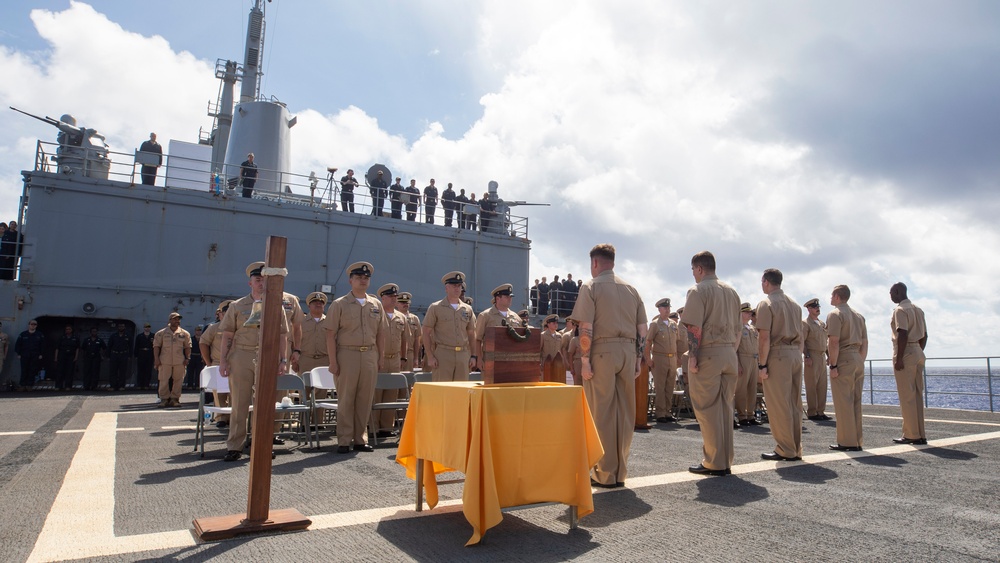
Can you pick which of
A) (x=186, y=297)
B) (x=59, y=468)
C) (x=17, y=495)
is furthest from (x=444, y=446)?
(x=186, y=297)

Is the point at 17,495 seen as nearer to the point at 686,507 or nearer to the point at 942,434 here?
the point at 686,507

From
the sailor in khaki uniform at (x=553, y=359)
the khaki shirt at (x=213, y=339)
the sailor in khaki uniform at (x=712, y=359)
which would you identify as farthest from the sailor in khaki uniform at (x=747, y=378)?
the khaki shirt at (x=213, y=339)

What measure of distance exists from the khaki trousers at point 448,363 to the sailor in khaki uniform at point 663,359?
3.85 m

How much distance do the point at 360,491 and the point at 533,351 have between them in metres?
1.79

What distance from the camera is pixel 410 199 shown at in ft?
65.3

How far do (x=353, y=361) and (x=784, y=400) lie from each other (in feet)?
14.8

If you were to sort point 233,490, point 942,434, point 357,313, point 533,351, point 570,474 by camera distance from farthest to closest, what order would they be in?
point 942,434 → point 357,313 → point 233,490 → point 533,351 → point 570,474

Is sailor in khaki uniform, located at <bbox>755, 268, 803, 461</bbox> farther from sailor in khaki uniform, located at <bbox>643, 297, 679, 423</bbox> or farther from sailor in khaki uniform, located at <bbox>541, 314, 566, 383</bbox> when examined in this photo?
sailor in khaki uniform, located at <bbox>541, 314, 566, 383</bbox>

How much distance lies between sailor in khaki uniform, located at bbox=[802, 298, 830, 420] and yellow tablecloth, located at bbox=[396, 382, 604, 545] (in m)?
7.26

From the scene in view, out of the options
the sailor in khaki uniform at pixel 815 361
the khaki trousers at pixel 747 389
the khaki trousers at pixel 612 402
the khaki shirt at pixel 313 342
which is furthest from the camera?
the sailor in khaki uniform at pixel 815 361

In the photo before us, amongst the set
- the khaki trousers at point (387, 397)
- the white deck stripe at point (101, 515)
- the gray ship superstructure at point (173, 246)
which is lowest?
the white deck stripe at point (101, 515)

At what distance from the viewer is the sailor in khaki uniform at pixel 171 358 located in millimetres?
12242

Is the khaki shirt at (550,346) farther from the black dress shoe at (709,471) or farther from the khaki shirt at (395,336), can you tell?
the black dress shoe at (709,471)

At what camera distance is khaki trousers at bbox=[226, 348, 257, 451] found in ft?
19.2
